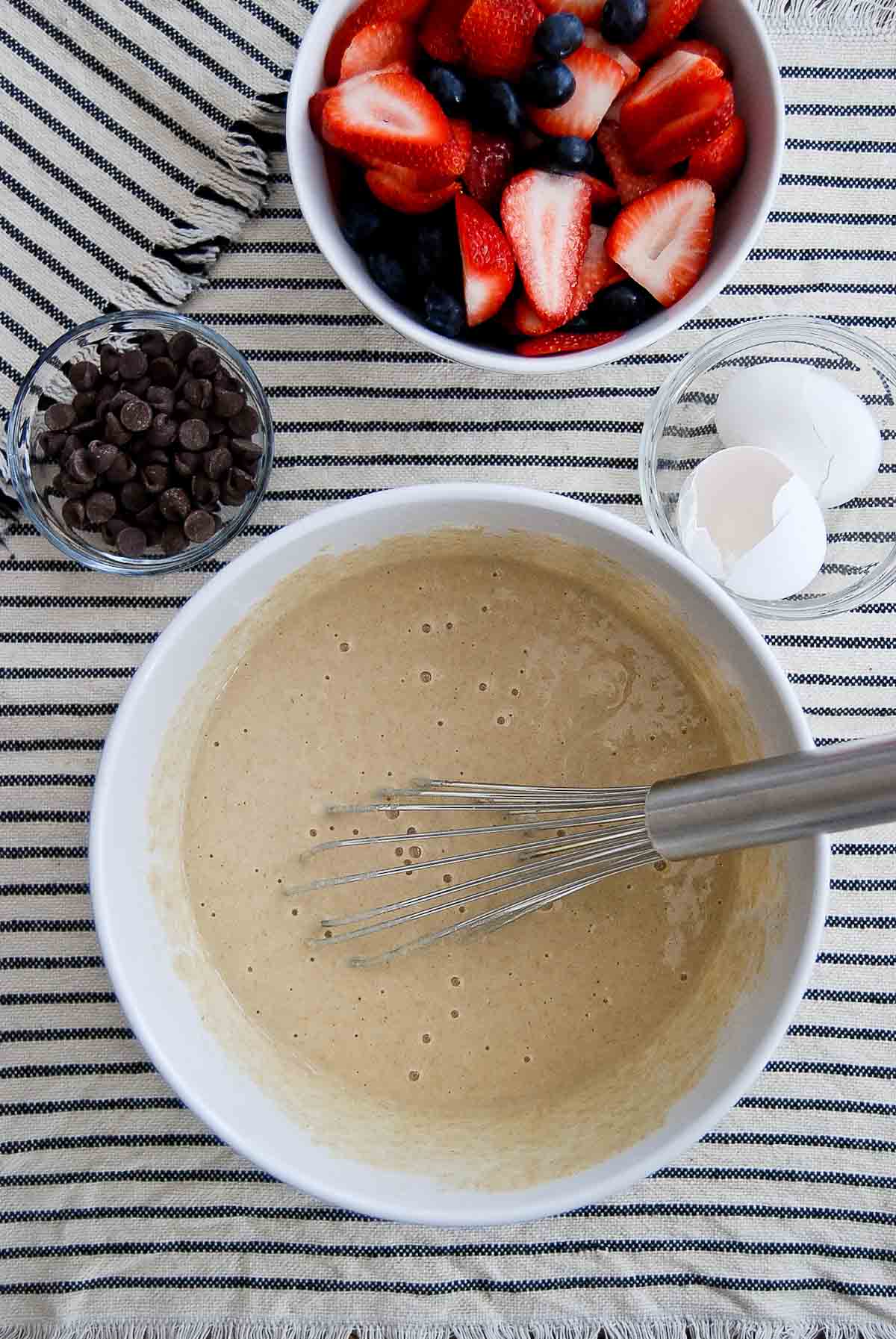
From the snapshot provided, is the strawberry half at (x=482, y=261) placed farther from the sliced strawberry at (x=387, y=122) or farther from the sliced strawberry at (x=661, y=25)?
the sliced strawberry at (x=661, y=25)

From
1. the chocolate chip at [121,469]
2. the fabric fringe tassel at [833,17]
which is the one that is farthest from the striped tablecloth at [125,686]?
the chocolate chip at [121,469]

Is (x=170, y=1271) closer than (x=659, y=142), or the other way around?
(x=659, y=142)

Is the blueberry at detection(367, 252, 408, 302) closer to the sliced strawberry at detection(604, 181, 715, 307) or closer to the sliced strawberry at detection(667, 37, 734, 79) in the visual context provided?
the sliced strawberry at detection(604, 181, 715, 307)

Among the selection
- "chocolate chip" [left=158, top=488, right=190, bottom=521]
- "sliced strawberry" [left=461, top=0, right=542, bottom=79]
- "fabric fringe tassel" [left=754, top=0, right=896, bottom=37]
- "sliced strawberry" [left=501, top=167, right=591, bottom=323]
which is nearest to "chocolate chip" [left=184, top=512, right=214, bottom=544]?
"chocolate chip" [left=158, top=488, right=190, bottom=521]

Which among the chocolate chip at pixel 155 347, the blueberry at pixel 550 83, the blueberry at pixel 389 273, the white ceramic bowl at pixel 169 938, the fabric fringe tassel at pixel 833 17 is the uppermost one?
the fabric fringe tassel at pixel 833 17

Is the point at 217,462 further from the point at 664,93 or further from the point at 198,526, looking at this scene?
the point at 664,93

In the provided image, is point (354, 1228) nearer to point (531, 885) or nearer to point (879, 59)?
point (531, 885)

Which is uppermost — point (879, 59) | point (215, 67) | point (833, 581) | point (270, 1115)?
point (879, 59)

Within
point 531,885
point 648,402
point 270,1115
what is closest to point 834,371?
point 648,402
